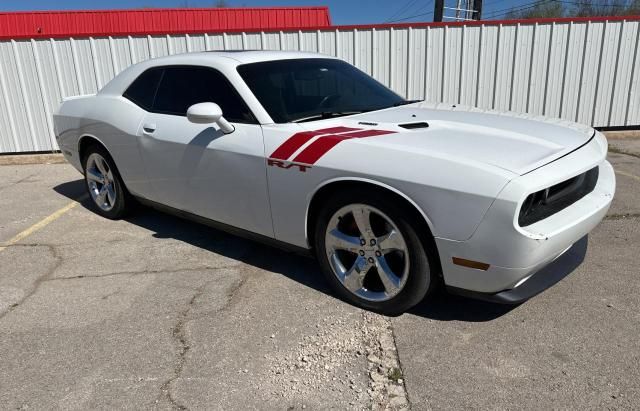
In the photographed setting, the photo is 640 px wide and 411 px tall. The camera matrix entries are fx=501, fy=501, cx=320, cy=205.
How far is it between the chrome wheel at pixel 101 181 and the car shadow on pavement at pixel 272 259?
0.28m

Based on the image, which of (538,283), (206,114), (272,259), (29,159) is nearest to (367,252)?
(538,283)

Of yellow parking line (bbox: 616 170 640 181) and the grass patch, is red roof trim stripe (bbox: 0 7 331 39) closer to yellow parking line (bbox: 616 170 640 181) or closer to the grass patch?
yellow parking line (bbox: 616 170 640 181)

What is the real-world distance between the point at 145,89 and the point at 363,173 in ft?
8.56

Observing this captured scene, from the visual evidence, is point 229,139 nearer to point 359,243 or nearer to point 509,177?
point 359,243

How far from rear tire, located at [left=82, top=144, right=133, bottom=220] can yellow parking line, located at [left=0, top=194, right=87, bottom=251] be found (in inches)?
21.3

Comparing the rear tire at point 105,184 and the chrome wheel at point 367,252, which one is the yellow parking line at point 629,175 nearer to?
the chrome wheel at point 367,252

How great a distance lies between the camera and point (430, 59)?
8602 mm

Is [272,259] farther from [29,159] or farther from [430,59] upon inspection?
[29,159]

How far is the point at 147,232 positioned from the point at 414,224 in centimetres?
304

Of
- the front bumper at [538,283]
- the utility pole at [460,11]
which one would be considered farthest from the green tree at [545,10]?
the front bumper at [538,283]

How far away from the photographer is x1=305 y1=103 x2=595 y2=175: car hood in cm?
267

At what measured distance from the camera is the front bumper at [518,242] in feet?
7.93

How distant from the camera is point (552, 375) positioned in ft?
8.17

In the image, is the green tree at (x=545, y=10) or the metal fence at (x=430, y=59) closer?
the metal fence at (x=430, y=59)
